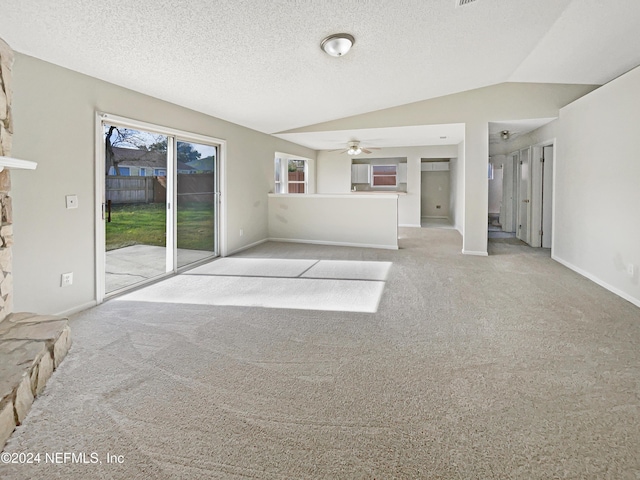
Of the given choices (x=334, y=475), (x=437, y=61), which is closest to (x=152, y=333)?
(x=334, y=475)

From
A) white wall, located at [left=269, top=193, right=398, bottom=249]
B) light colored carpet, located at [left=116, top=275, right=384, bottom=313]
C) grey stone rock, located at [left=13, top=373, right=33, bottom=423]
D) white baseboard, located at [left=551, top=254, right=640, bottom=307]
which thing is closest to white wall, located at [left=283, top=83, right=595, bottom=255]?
white baseboard, located at [left=551, top=254, right=640, bottom=307]

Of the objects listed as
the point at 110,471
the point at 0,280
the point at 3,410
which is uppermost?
the point at 0,280

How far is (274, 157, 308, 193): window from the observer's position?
9047 millimetres

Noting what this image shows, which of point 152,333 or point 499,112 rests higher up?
point 499,112

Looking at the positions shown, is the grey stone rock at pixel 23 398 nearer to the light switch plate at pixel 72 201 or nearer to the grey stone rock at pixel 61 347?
the grey stone rock at pixel 61 347

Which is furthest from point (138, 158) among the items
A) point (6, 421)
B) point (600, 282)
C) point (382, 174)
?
point (382, 174)

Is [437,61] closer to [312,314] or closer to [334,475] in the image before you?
[312,314]

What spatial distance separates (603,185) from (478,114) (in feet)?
7.67

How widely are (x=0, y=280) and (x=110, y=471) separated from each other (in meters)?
1.70

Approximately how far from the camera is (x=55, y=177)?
124 inches

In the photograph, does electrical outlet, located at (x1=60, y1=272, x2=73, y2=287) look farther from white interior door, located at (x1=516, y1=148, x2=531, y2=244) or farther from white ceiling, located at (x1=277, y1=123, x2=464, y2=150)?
white interior door, located at (x1=516, y1=148, x2=531, y2=244)

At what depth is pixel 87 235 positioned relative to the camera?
349 cm

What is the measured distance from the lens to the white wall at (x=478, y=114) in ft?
18.5

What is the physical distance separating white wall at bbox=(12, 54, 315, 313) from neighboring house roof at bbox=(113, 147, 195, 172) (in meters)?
0.39
